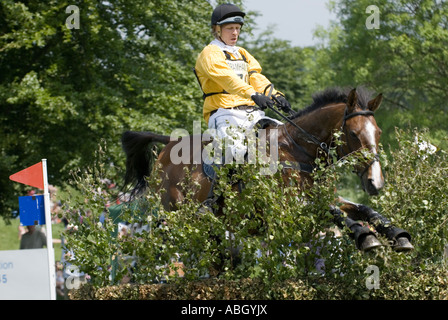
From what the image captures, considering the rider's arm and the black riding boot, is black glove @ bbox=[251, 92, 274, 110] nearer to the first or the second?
the rider's arm

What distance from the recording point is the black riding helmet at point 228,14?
666cm

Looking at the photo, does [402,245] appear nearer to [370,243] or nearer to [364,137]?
[370,243]

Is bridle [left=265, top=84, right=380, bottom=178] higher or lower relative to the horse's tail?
lower

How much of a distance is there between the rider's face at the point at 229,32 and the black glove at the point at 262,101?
2.80 ft

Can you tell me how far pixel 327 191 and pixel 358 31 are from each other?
1118 centimetres

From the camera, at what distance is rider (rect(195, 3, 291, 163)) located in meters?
6.49

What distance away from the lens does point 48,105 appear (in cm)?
1196

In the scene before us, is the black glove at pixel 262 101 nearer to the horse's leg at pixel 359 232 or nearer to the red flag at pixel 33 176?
the horse's leg at pixel 359 232

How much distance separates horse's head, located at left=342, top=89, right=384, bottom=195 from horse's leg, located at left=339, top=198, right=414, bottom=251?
217 millimetres

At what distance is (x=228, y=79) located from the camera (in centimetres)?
646

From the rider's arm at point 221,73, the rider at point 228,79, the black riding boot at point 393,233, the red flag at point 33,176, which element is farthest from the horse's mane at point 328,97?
the red flag at point 33,176

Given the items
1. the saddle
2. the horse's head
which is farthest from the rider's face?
the horse's head

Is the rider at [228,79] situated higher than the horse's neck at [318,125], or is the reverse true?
the rider at [228,79]
